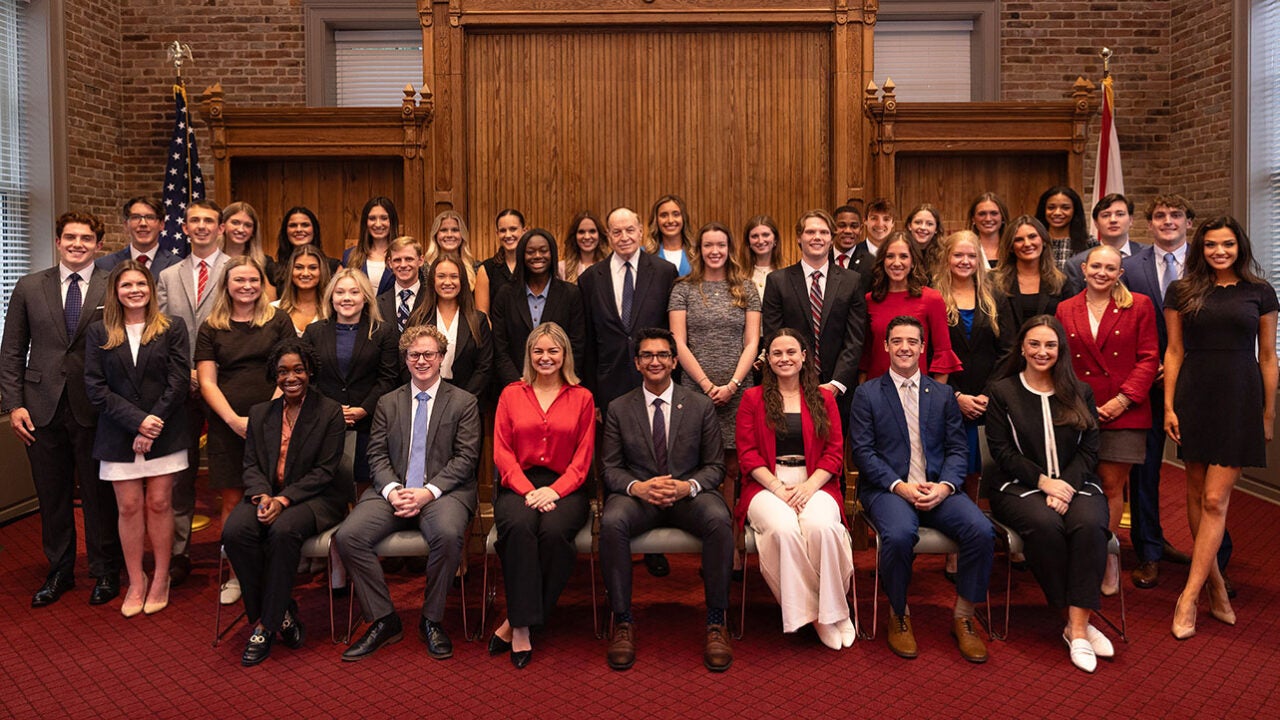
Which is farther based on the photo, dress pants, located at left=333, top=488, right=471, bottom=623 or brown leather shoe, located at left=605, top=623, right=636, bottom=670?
dress pants, located at left=333, top=488, right=471, bottom=623

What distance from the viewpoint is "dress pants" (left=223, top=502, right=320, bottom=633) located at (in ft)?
12.2

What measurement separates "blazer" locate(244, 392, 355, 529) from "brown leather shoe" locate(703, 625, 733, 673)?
5.16 feet

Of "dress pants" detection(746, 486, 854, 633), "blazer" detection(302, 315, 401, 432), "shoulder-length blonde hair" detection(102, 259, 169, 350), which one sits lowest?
"dress pants" detection(746, 486, 854, 633)

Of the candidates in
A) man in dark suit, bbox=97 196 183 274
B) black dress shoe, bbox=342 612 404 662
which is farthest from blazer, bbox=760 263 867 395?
man in dark suit, bbox=97 196 183 274

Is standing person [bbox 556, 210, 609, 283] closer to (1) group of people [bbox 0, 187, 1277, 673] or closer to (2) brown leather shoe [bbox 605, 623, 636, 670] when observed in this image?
(1) group of people [bbox 0, 187, 1277, 673]

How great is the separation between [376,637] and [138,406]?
4.89 feet

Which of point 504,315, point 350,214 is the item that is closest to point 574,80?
point 350,214

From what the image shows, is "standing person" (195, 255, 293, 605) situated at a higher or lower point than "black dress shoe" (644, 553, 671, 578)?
higher

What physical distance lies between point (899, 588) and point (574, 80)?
14.3ft

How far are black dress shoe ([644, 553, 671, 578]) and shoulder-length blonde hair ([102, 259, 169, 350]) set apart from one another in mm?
2424

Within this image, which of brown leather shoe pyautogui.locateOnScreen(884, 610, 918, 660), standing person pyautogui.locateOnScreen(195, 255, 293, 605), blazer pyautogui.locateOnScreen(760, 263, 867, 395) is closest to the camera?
brown leather shoe pyautogui.locateOnScreen(884, 610, 918, 660)

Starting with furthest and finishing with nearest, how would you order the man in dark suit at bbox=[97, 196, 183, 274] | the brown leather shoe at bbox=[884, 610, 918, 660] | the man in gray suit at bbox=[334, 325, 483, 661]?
the man in dark suit at bbox=[97, 196, 183, 274], the man in gray suit at bbox=[334, 325, 483, 661], the brown leather shoe at bbox=[884, 610, 918, 660]

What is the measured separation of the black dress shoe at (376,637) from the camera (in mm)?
3688

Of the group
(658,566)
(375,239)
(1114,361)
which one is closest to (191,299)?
(375,239)
